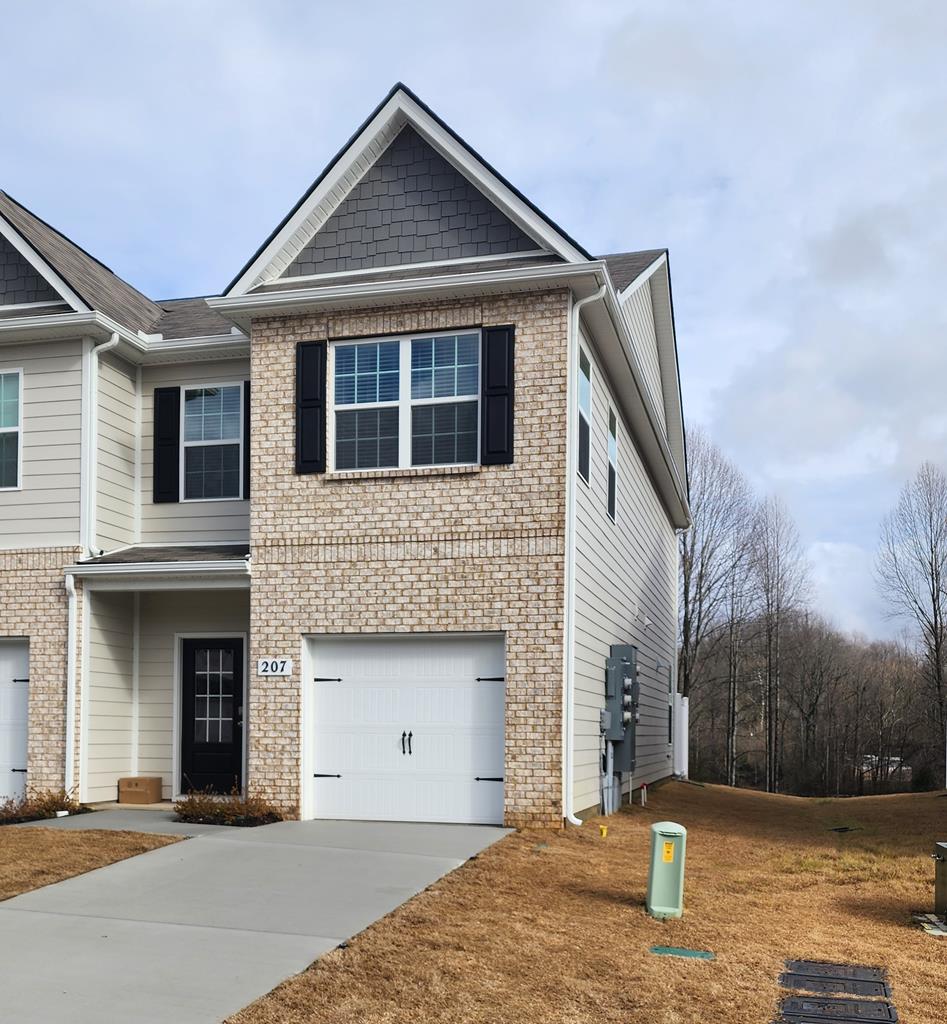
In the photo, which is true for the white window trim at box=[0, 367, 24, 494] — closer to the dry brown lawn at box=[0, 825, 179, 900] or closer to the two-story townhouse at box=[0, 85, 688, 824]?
the two-story townhouse at box=[0, 85, 688, 824]

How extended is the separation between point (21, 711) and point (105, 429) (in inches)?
153

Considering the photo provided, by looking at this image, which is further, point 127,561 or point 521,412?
point 127,561

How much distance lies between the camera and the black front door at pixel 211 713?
16.0 m

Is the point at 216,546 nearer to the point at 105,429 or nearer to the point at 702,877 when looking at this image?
the point at 105,429

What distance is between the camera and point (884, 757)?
4238 cm

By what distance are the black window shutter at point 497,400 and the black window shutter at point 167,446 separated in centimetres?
496

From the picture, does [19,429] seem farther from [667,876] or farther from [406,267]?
[667,876]

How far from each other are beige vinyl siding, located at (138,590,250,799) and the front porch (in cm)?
1

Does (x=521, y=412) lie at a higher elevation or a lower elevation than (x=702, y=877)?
higher

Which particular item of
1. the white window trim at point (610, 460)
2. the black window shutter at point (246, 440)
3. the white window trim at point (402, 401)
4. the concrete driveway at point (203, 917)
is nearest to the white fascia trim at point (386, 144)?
the white window trim at point (402, 401)

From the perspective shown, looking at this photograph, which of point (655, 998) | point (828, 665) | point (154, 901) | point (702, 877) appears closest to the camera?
point (655, 998)

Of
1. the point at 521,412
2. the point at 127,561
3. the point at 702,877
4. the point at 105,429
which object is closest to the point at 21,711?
the point at 127,561

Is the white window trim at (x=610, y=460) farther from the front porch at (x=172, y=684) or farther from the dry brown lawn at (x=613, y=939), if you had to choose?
the front porch at (x=172, y=684)

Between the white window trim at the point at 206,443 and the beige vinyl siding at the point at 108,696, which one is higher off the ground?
the white window trim at the point at 206,443
